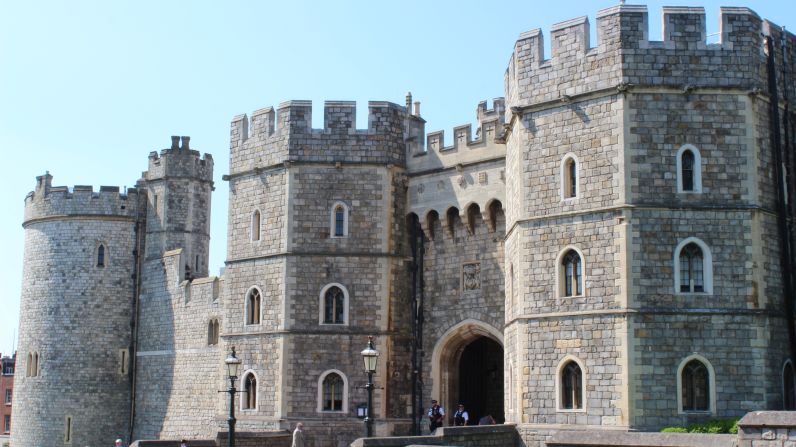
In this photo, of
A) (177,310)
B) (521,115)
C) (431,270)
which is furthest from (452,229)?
(177,310)

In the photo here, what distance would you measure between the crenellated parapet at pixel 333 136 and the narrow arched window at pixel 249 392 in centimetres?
574

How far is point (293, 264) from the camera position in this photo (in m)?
27.9

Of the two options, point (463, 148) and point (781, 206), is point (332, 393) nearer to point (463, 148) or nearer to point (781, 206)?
point (463, 148)

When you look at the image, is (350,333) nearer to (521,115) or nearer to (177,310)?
(521,115)

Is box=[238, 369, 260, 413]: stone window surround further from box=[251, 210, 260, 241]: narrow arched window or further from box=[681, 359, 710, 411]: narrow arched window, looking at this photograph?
box=[681, 359, 710, 411]: narrow arched window

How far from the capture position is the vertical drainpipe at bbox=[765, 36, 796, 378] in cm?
2180

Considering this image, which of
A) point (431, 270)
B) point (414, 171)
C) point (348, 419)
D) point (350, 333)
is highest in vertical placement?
point (414, 171)

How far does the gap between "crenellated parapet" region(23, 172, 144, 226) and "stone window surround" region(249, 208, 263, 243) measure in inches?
469

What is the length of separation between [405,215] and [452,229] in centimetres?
145

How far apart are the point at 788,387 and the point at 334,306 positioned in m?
11.6

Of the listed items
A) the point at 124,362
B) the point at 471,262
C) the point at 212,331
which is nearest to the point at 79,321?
the point at 124,362

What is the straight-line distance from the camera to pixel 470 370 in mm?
30219

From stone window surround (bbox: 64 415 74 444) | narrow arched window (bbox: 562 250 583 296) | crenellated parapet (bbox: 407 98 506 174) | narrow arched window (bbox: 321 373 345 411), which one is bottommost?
stone window surround (bbox: 64 415 74 444)

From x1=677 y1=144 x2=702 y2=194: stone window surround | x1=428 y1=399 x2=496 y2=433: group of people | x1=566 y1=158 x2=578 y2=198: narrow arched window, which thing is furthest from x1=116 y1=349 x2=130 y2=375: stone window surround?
x1=677 y1=144 x2=702 y2=194: stone window surround
